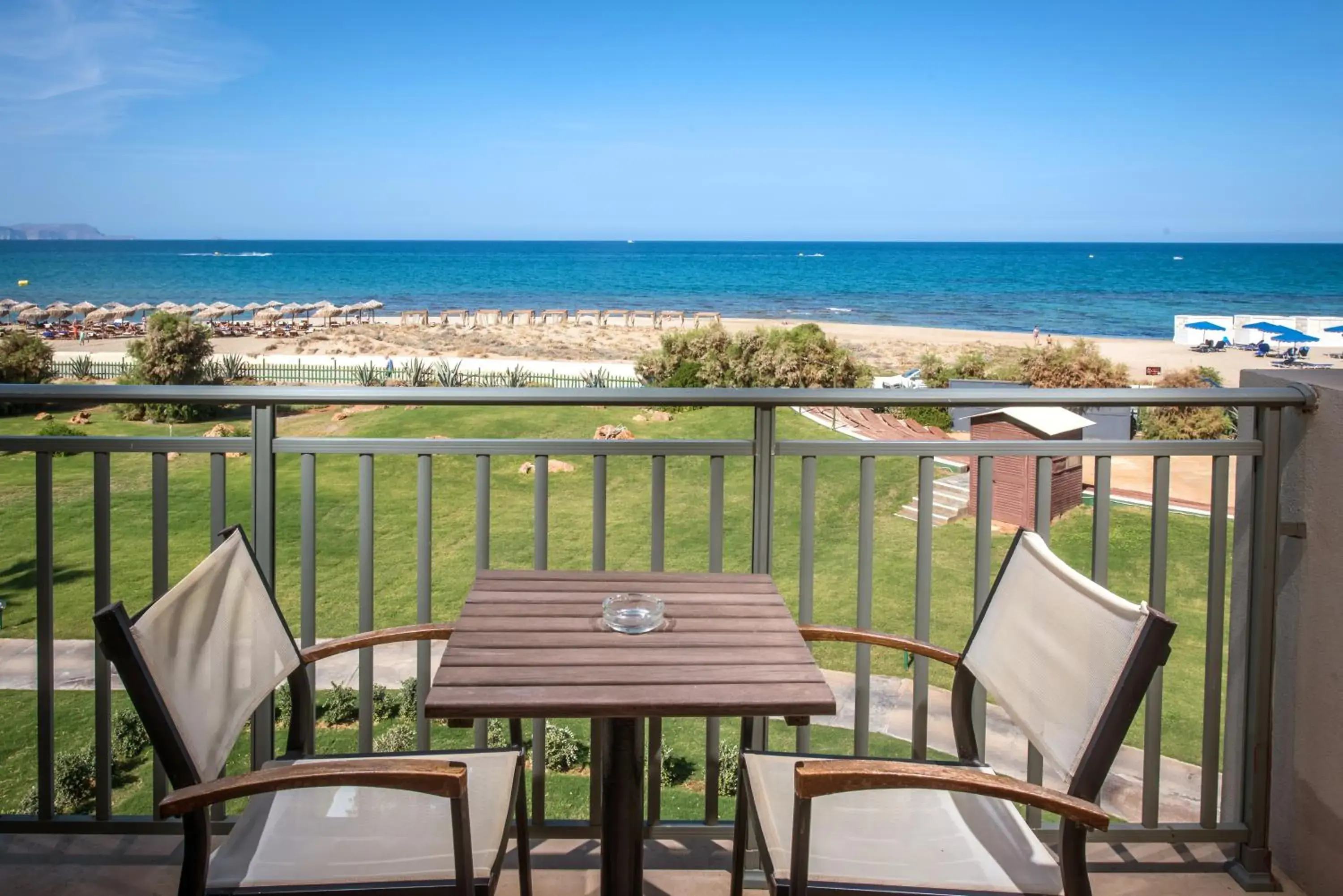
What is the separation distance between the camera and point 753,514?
2.07 metres

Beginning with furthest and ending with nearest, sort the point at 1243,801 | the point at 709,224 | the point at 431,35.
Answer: the point at 709,224, the point at 431,35, the point at 1243,801

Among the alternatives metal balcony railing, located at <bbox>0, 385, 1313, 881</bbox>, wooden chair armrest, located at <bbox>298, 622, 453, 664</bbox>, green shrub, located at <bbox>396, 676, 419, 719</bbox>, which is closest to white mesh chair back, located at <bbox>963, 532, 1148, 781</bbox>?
metal balcony railing, located at <bbox>0, 385, 1313, 881</bbox>

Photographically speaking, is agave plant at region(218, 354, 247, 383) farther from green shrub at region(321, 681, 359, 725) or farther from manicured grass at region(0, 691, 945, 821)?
green shrub at region(321, 681, 359, 725)

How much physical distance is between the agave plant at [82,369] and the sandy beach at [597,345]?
18.6 ft

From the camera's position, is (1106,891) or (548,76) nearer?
(1106,891)

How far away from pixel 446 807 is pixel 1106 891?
55.9 inches

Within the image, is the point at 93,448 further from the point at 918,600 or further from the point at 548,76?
the point at 548,76

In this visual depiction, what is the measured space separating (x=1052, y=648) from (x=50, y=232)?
77471 millimetres

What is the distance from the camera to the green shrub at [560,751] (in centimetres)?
654

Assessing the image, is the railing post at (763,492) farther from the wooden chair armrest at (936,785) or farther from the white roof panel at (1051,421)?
the white roof panel at (1051,421)

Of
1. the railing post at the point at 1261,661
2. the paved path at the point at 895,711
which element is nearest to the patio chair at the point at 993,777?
the railing post at the point at 1261,661

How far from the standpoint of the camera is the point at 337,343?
118 ft

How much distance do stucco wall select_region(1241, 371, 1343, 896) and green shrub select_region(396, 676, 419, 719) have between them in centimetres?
436

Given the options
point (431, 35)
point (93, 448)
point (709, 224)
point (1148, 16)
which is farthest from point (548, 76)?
point (93, 448)
